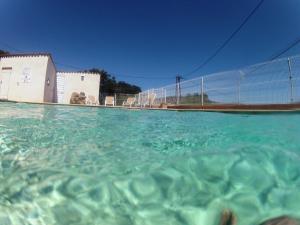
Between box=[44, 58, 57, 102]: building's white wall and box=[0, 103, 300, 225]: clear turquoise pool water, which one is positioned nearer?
box=[0, 103, 300, 225]: clear turquoise pool water

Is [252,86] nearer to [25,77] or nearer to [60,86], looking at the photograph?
[25,77]

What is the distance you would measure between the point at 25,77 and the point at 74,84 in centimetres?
481

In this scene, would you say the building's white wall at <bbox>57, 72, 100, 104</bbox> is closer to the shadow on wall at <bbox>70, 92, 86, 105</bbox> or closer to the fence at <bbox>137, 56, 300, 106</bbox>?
the shadow on wall at <bbox>70, 92, 86, 105</bbox>

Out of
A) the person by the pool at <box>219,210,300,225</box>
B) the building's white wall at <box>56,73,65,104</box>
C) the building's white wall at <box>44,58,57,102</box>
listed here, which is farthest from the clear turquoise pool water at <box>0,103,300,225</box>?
the building's white wall at <box>56,73,65,104</box>

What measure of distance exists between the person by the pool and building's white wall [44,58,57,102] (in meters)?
21.4

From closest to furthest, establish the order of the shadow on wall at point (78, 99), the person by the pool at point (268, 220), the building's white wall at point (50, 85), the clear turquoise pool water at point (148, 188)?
the person by the pool at point (268, 220) → the clear turquoise pool water at point (148, 188) → the shadow on wall at point (78, 99) → the building's white wall at point (50, 85)

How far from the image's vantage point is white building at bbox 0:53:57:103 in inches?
803

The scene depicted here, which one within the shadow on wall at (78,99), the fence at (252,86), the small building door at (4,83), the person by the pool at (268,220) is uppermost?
the small building door at (4,83)

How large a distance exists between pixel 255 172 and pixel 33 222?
0.99 metres

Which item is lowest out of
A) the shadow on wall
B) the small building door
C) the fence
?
the fence

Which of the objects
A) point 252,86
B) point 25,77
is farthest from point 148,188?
point 25,77

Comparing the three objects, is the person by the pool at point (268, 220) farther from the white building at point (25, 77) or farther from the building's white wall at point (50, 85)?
the building's white wall at point (50, 85)

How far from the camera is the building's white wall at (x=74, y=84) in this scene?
80.8 feet

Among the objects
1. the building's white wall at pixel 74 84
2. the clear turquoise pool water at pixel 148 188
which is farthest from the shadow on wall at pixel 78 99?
the clear turquoise pool water at pixel 148 188
